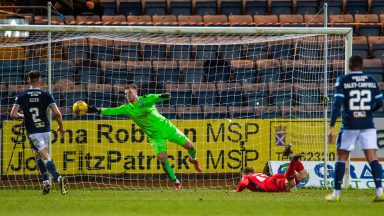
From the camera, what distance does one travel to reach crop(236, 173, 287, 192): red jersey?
17.2 meters

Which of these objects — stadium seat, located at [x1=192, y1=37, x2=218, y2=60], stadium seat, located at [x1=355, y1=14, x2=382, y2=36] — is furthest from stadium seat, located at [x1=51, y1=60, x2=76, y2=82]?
stadium seat, located at [x1=355, y1=14, x2=382, y2=36]

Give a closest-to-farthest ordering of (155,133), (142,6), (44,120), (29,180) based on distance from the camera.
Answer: (44,120)
(155,133)
(29,180)
(142,6)

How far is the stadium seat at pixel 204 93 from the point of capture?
67.3ft

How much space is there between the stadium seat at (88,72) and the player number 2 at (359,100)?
793cm

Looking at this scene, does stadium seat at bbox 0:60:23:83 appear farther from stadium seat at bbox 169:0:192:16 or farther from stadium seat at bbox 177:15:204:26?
stadium seat at bbox 169:0:192:16

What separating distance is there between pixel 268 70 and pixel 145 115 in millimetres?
3973

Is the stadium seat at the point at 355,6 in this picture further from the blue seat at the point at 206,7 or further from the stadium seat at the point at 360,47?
the blue seat at the point at 206,7

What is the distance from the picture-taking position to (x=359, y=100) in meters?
13.6

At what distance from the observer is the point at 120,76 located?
68.4 ft

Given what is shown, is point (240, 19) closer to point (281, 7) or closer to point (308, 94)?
point (281, 7)

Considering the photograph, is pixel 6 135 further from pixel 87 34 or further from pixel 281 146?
pixel 281 146

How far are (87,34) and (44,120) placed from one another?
3.26 meters

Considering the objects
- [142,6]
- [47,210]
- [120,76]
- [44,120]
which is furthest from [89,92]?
[47,210]

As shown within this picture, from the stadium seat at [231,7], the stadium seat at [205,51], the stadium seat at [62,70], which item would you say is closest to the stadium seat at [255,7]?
the stadium seat at [231,7]
